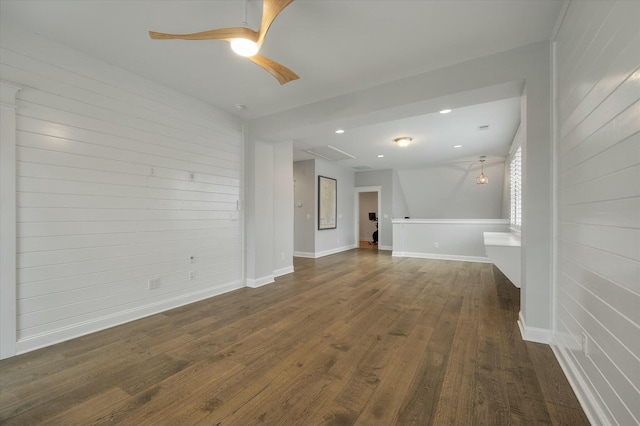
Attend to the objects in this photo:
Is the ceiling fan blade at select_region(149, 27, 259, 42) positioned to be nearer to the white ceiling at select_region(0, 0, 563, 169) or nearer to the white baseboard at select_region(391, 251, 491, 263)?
the white ceiling at select_region(0, 0, 563, 169)

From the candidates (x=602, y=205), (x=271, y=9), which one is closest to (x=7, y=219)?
(x=271, y=9)

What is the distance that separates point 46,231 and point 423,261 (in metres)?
6.76

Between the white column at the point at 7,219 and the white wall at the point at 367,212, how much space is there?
10614mm

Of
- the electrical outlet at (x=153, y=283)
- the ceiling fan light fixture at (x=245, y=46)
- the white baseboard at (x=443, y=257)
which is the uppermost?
the ceiling fan light fixture at (x=245, y=46)

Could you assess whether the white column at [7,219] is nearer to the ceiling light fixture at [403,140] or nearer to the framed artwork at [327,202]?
the ceiling light fixture at [403,140]

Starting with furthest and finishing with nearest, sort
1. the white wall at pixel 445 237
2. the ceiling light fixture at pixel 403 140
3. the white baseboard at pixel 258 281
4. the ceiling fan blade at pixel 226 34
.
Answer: the white wall at pixel 445 237 → the ceiling light fixture at pixel 403 140 → the white baseboard at pixel 258 281 → the ceiling fan blade at pixel 226 34

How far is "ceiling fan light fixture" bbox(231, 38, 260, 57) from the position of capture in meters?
1.96

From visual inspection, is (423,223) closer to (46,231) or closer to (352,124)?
(352,124)

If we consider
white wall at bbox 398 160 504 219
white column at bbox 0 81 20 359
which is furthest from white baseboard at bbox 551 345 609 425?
white wall at bbox 398 160 504 219

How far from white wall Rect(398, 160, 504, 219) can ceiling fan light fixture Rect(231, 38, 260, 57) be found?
722cm

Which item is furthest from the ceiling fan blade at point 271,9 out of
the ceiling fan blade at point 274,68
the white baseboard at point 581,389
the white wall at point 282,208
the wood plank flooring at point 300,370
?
the white wall at point 282,208

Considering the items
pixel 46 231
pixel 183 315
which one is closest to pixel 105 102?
pixel 46 231

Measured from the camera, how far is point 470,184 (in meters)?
7.91

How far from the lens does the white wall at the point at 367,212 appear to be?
12.0 meters
